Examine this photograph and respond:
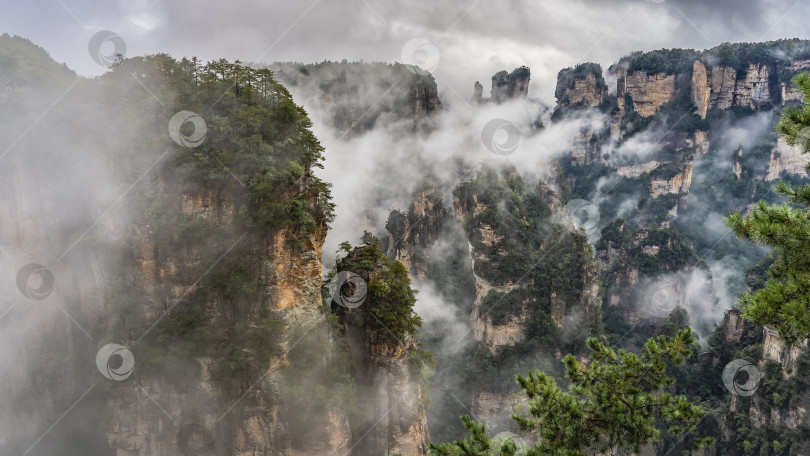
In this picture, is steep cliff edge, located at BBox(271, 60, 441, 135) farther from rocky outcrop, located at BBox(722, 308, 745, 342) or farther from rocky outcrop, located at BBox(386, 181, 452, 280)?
rocky outcrop, located at BBox(722, 308, 745, 342)

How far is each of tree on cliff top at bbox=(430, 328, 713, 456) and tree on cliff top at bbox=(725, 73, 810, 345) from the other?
220 cm

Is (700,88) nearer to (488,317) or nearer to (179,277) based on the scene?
(488,317)

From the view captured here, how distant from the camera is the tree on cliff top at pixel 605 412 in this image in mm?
9008

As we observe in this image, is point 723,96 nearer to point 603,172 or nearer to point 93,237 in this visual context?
A: point 603,172

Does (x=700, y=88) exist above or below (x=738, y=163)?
above

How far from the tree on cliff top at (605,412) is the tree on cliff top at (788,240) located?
7.23 feet

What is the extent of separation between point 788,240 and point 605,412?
4769 millimetres

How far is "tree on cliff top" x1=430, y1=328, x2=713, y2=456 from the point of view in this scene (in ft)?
29.6

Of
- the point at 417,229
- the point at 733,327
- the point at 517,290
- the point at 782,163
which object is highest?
the point at 782,163

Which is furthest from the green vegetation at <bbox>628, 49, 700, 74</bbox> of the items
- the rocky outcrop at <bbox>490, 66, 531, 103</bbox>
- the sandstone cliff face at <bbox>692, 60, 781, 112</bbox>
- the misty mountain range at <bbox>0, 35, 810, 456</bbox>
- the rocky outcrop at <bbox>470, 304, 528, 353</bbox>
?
the misty mountain range at <bbox>0, 35, 810, 456</bbox>

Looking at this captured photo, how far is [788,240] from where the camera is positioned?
271 inches

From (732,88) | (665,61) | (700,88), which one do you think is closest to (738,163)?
(732,88)

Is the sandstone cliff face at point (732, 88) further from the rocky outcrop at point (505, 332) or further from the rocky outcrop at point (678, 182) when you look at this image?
the rocky outcrop at point (505, 332)

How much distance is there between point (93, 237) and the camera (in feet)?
62.2
